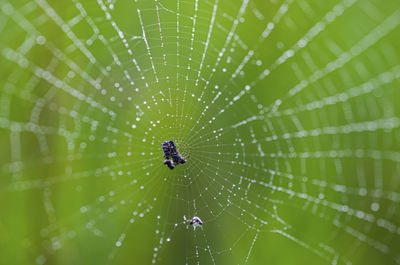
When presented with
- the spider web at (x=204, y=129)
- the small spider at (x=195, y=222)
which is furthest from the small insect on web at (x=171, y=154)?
the small spider at (x=195, y=222)

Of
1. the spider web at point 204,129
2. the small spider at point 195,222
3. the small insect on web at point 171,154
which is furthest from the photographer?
the small insect on web at point 171,154

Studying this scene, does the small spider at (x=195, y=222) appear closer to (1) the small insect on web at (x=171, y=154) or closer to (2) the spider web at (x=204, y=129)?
(2) the spider web at (x=204, y=129)

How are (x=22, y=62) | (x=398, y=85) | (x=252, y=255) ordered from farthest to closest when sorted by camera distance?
1. (x=398, y=85)
2. (x=252, y=255)
3. (x=22, y=62)

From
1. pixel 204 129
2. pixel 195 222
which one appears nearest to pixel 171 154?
pixel 204 129

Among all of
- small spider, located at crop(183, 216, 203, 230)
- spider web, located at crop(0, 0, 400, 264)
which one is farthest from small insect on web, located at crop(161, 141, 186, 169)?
small spider, located at crop(183, 216, 203, 230)

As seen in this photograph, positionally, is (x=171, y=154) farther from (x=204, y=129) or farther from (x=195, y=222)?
(x=195, y=222)

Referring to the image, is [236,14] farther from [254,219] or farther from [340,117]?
[254,219]

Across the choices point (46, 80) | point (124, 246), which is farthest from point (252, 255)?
point (46, 80)
